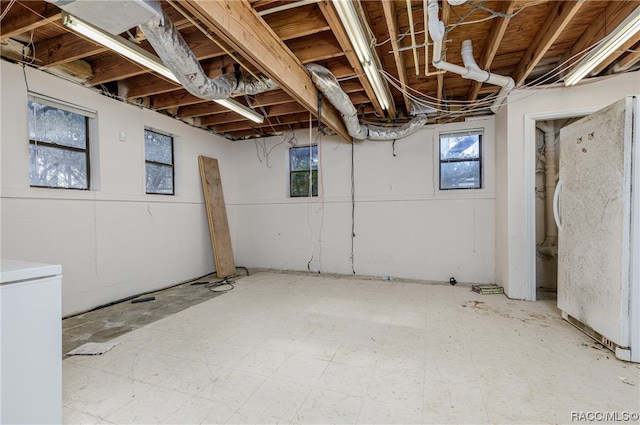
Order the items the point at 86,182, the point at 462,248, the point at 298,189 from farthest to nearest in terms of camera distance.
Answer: the point at 298,189 < the point at 462,248 < the point at 86,182

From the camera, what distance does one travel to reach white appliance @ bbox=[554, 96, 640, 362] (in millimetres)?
2127

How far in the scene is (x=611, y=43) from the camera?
7.85 ft

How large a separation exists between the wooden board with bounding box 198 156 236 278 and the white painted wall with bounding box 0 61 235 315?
6.4 inches

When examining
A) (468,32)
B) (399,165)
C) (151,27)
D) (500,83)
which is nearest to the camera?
(151,27)

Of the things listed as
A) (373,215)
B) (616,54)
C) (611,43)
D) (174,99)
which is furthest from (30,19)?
(616,54)

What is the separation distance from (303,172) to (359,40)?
3400 millimetres

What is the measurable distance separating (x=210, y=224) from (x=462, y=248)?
176 inches

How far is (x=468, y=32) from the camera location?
2.76 metres

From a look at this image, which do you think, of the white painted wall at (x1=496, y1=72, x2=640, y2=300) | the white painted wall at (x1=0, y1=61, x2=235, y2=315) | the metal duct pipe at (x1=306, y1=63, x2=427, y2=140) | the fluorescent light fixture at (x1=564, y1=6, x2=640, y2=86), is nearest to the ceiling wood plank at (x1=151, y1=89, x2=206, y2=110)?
the white painted wall at (x1=0, y1=61, x2=235, y2=315)

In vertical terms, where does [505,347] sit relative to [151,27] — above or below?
below

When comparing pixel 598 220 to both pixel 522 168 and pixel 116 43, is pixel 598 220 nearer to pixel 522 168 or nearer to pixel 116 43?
pixel 522 168

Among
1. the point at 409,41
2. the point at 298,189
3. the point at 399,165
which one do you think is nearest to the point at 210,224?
the point at 298,189

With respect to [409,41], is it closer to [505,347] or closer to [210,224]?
[505,347]

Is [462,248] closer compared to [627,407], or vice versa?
[627,407]
